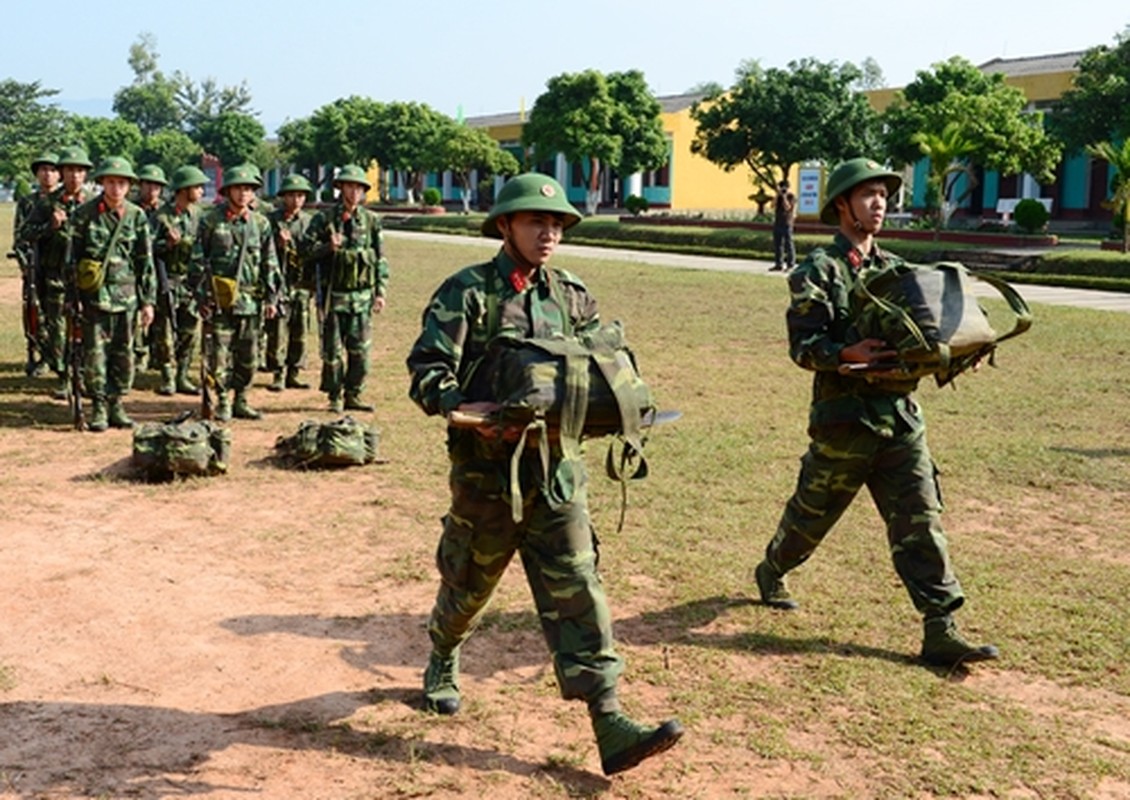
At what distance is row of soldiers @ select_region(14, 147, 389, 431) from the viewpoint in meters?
9.88

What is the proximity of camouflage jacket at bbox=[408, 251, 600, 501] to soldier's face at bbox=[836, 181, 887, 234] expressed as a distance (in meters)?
1.52

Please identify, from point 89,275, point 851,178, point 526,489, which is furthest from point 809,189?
point 526,489

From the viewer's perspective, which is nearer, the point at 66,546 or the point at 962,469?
the point at 66,546

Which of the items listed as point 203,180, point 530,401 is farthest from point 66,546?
point 203,180

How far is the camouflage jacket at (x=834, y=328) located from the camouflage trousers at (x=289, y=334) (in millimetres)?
7444

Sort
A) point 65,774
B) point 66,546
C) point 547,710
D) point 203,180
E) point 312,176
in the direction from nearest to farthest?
1. point 65,774
2. point 547,710
3. point 66,546
4. point 203,180
5. point 312,176

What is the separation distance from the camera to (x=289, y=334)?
12281mm

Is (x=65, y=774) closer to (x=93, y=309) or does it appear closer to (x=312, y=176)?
(x=93, y=309)

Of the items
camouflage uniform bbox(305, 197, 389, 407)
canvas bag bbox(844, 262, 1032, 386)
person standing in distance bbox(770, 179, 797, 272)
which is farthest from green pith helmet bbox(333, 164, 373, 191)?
person standing in distance bbox(770, 179, 797, 272)

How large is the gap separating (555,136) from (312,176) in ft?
106

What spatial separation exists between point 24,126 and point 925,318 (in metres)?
97.6

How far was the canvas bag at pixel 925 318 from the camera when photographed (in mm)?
5074

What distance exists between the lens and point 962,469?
30.0ft

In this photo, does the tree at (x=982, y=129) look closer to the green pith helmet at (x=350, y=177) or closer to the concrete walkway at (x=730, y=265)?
the concrete walkway at (x=730, y=265)
